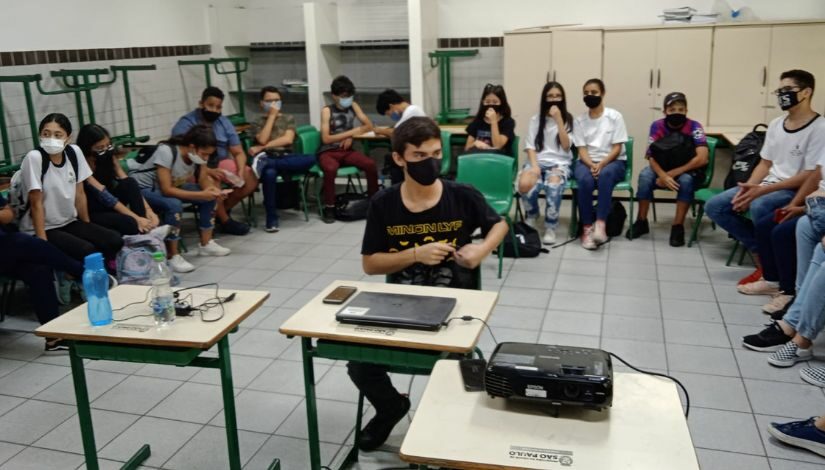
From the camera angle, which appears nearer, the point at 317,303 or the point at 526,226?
the point at 317,303

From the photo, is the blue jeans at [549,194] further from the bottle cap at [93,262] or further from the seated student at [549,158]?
the bottle cap at [93,262]

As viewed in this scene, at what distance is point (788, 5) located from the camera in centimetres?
649

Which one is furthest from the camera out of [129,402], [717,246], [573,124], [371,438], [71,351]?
[573,124]

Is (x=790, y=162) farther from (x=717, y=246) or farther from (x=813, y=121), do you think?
(x=717, y=246)

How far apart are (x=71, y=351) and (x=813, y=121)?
14.1 ft

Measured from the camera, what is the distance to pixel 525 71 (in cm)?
688

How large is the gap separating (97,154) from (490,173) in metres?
2.69

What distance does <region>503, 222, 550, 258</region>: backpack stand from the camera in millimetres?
5434

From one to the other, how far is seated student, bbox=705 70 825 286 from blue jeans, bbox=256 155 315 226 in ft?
11.9

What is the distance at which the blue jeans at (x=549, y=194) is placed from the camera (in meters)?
5.80

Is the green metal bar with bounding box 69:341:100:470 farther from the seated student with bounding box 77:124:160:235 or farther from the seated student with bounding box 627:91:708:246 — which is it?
the seated student with bounding box 627:91:708:246

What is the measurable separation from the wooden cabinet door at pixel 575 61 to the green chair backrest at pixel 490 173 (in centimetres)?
188

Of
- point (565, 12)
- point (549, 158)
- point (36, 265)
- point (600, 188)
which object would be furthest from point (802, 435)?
point (565, 12)

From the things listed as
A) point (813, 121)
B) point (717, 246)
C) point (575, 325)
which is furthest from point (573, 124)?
point (575, 325)
